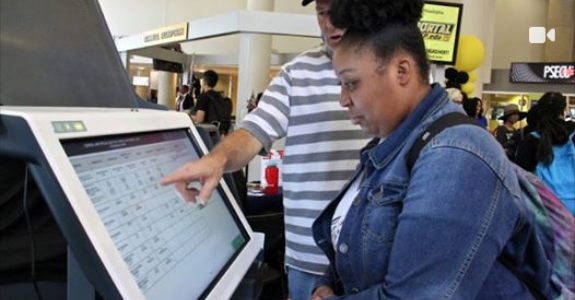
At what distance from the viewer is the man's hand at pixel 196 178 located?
890 millimetres

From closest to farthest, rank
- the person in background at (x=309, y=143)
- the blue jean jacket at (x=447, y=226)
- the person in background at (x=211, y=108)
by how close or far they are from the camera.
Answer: the blue jean jacket at (x=447, y=226), the person in background at (x=309, y=143), the person in background at (x=211, y=108)

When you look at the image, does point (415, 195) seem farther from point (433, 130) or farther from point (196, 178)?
point (196, 178)

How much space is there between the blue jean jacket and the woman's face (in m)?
0.04

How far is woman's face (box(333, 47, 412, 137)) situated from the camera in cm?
92

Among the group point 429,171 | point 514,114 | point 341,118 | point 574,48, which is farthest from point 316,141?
point 574,48

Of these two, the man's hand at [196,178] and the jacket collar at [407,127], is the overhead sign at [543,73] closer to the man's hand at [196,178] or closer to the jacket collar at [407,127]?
the jacket collar at [407,127]

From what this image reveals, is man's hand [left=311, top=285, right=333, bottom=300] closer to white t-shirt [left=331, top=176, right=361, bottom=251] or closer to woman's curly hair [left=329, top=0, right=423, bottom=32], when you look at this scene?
white t-shirt [left=331, top=176, right=361, bottom=251]

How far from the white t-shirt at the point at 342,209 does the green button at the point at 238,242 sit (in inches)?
8.8

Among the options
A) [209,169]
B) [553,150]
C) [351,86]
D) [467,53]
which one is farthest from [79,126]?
[467,53]

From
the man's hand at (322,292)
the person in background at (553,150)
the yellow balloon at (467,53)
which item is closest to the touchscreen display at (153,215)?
the man's hand at (322,292)

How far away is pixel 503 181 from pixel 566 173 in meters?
3.37

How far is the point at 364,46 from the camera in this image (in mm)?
921

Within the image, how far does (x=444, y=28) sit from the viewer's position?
222 inches

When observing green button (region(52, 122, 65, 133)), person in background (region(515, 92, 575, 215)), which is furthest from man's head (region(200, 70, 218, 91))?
green button (region(52, 122, 65, 133))
